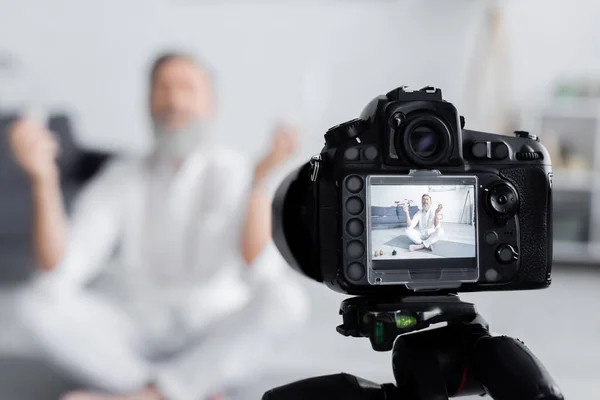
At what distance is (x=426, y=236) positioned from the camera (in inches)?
21.9

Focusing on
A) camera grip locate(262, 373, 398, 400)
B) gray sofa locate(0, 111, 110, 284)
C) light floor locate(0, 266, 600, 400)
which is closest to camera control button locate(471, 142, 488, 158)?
camera grip locate(262, 373, 398, 400)

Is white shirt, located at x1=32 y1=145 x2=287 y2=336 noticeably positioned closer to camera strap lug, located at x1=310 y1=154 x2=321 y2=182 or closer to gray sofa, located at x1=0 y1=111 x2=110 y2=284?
gray sofa, located at x1=0 y1=111 x2=110 y2=284

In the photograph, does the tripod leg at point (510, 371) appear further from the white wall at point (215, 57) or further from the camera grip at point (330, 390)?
the white wall at point (215, 57)

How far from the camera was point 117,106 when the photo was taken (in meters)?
2.62

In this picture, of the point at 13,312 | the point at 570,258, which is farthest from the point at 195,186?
the point at 570,258

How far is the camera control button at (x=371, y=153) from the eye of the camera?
55 cm

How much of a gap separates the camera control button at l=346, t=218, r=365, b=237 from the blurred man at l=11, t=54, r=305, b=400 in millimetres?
1445

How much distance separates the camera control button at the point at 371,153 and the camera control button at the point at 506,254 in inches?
5.0

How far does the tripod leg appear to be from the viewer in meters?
0.50

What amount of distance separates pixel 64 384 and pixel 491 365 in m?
1.73

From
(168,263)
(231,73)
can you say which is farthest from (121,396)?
(231,73)

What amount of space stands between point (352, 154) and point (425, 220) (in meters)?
0.08

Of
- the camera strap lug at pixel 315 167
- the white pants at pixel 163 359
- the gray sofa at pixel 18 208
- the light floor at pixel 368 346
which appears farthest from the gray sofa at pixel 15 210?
the camera strap lug at pixel 315 167

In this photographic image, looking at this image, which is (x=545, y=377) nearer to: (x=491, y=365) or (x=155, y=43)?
(x=491, y=365)
